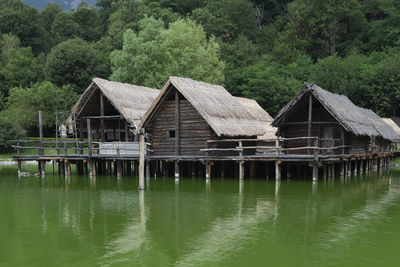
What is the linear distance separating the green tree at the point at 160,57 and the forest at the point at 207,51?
0.41 feet

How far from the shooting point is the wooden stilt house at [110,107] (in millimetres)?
29203

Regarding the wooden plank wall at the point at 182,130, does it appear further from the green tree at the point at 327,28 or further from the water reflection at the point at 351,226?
the green tree at the point at 327,28

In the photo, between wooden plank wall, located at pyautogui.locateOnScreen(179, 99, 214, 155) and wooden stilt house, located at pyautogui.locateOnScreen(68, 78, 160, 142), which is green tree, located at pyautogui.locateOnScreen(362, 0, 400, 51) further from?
wooden plank wall, located at pyautogui.locateOnScreen(179, 99, 214, 155)

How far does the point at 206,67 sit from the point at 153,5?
31238mm

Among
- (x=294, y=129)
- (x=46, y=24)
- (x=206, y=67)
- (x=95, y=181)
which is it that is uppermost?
(x=46, y=24)

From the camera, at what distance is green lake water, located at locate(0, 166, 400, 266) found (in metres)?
11.3

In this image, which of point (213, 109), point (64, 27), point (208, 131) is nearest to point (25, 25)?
point (64, 27)

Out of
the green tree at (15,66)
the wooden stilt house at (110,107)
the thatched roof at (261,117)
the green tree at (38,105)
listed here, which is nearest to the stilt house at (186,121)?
the wooden stilt house at (110,107)

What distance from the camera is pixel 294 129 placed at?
3027cm

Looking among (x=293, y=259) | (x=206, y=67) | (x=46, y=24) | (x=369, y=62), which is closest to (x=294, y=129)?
(x=293, y=259)

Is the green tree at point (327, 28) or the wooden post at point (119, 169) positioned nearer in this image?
the wooden post at point (119, 169)

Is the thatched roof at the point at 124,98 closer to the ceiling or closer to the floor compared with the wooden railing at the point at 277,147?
closer to the ceiling

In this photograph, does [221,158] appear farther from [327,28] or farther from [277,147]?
[327,28]

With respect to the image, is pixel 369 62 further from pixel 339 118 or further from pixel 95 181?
pixel 95 181
